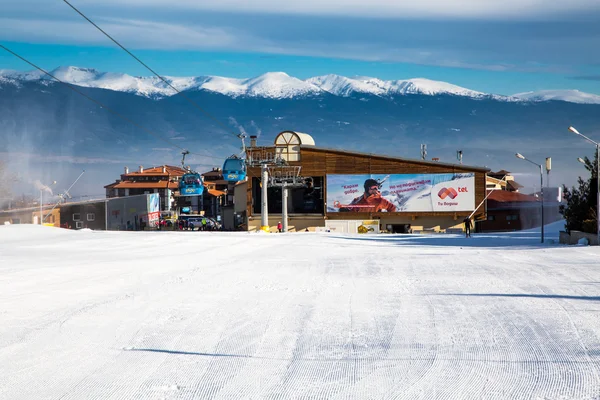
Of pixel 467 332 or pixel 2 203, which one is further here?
pixel 2 203

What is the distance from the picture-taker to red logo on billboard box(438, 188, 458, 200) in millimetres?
70938

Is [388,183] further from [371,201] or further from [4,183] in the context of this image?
[4,183]

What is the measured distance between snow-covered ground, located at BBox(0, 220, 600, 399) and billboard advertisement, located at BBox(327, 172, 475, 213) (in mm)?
53197

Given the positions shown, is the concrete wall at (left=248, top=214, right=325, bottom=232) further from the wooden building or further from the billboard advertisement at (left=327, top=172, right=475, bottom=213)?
the billboard advertisement at (left=327, top=172, right=475, bottom=213)

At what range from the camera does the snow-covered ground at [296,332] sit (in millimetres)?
7371

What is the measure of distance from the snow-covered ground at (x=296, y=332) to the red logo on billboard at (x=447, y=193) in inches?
2121

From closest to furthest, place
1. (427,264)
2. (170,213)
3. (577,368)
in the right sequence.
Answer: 1. (577,368)
2. (427,264)
3. (170,213)

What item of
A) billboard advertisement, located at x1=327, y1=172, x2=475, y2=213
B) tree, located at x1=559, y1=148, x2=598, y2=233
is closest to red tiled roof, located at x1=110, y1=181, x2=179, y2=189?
billboard advertisement, located at x1=327, y1=172, x2=475, y2=213

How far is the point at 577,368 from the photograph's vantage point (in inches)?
304

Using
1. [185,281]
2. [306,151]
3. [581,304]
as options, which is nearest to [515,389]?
[581,304]

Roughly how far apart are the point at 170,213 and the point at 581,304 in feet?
262

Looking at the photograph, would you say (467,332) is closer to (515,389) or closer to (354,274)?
(515,389)

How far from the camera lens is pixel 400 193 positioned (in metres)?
70.8

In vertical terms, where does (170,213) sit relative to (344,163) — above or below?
below
